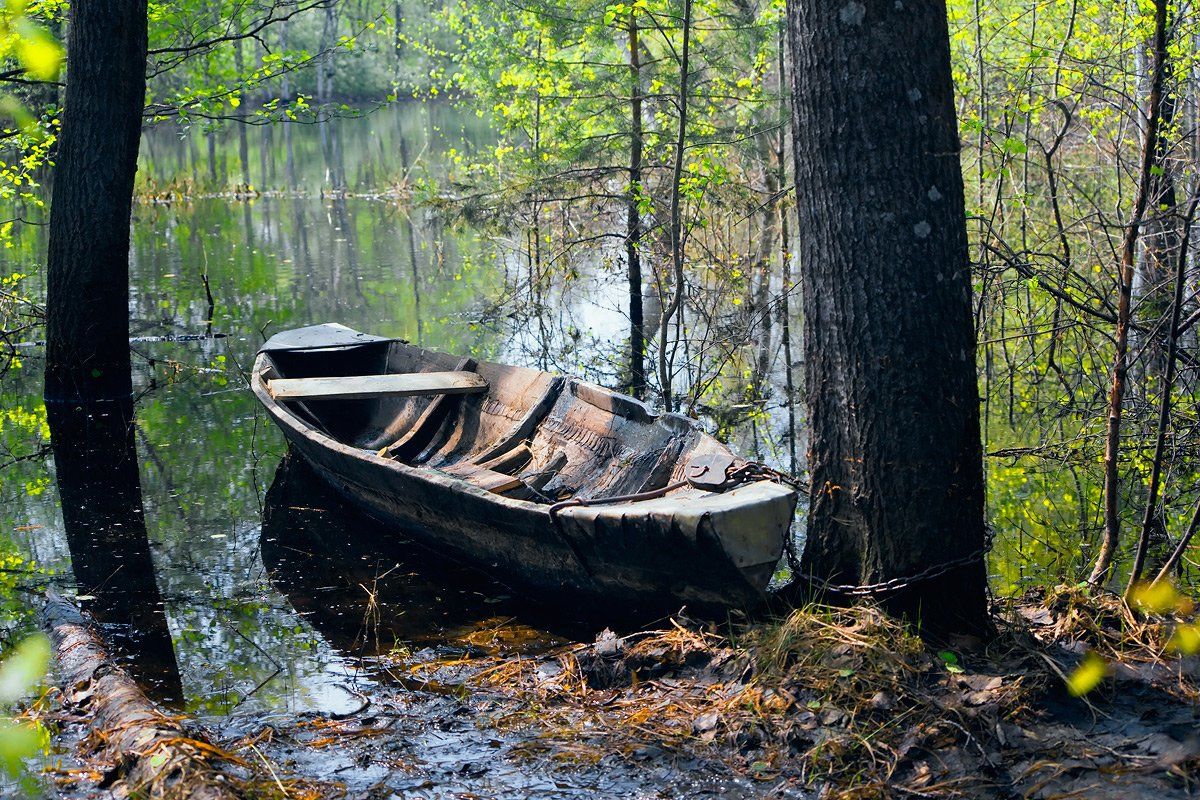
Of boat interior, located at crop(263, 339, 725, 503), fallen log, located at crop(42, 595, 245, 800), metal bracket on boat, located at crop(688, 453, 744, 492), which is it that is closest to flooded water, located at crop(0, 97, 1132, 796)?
fallen log, located at crop(42, 595, 245, 800)

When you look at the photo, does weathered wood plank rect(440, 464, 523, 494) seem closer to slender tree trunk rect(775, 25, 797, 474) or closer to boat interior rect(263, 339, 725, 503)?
boat interior rect(263, 339, 725, 503)

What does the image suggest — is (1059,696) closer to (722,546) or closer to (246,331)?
(722,546)

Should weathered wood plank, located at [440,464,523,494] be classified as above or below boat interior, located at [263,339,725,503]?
below

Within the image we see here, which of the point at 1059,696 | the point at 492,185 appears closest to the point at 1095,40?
the point at 492,185

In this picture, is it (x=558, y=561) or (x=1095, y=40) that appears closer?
(x=558, y=561)

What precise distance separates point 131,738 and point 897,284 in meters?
2.90

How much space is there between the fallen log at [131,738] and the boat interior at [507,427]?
2.33 m

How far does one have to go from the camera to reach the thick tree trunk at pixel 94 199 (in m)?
9.20

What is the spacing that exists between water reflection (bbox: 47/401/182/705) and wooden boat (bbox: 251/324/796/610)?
111 cm

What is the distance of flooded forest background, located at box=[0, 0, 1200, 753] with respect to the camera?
5.36 metres

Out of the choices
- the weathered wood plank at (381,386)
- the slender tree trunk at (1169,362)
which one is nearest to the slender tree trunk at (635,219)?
the weathered wood plank at (381,386)

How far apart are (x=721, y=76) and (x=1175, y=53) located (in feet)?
20.0

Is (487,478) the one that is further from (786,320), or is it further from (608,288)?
(608,288)

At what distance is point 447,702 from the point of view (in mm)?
4355
